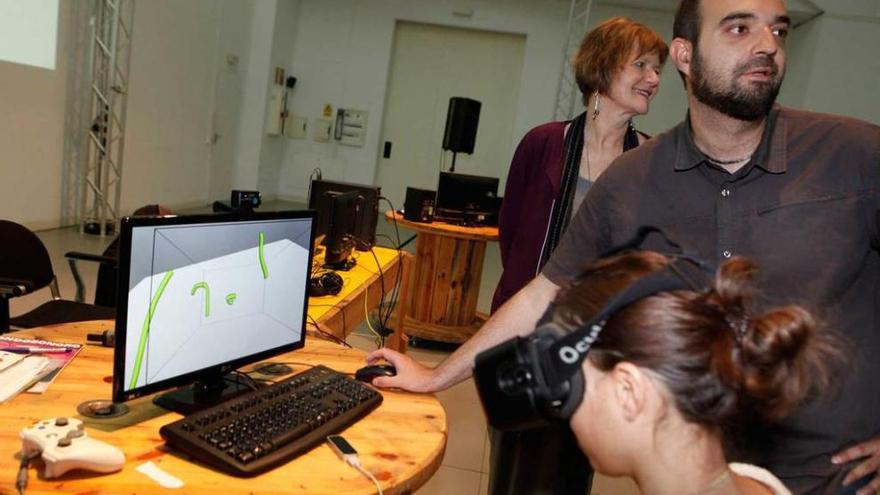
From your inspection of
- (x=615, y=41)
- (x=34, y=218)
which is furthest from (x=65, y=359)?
(x=34, y=218)

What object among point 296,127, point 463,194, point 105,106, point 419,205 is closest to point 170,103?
point 105,106

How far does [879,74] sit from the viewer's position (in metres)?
8.30

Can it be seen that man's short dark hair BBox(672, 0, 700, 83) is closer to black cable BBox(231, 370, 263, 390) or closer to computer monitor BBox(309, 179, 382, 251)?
black cable BBox(231, 370, 263, 390)

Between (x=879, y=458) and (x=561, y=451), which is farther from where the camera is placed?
(x=561, y=451)

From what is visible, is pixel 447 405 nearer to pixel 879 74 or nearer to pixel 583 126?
pixel 583 126

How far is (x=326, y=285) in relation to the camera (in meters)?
2.37

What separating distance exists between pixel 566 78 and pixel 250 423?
9.00 metres

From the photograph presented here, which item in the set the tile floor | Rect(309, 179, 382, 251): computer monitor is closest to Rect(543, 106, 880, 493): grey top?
the tile floor

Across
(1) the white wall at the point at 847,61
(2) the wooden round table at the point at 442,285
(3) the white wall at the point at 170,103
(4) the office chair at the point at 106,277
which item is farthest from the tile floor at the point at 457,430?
(1) the white wall at the point at 847,61

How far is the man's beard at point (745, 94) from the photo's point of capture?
1.31m

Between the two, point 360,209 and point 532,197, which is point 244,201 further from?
point 360,209

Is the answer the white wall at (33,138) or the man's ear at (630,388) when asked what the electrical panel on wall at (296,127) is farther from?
the man's ear at (630,388)

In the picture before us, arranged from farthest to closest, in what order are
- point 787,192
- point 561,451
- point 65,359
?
point 561,451, point 65,359, point 787,192

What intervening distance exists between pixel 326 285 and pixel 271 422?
120 cm
